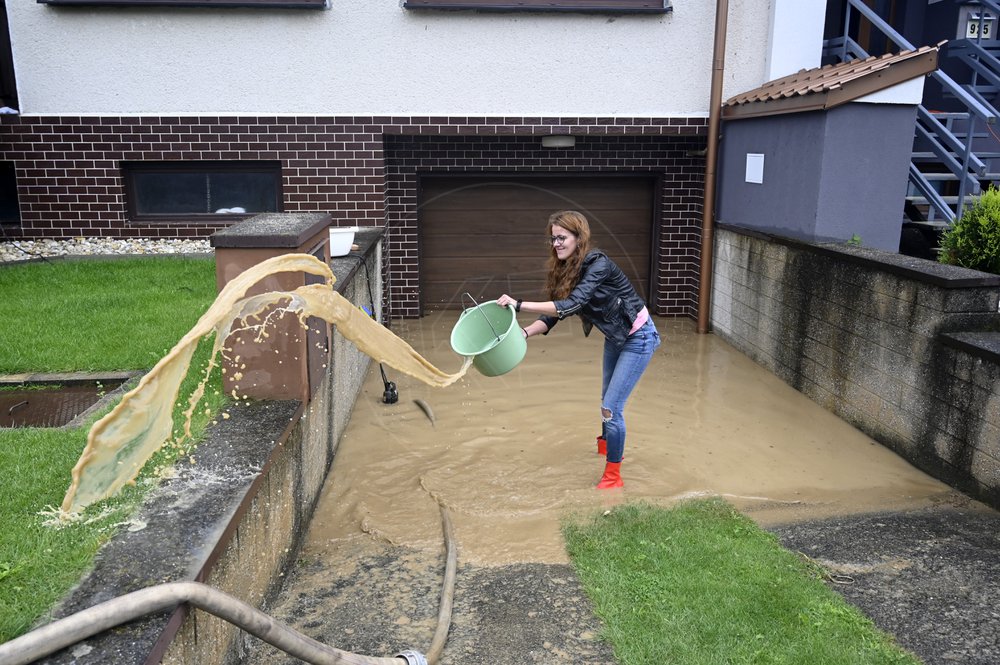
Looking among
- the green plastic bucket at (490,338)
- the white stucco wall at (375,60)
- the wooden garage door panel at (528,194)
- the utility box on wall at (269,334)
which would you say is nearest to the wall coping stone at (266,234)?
the utility box on wall at (269,334)

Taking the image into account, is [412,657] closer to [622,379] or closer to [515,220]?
[622,379]

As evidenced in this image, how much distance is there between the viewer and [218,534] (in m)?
3.41

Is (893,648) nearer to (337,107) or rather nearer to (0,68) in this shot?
(337,107)

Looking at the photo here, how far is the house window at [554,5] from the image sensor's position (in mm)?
9680

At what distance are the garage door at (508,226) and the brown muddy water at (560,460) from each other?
2.69 m

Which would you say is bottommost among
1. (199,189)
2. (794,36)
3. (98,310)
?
(98,310)

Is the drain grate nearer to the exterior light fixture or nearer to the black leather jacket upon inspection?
the black leather jacket

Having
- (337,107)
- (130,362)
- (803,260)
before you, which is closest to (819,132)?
(803,260)

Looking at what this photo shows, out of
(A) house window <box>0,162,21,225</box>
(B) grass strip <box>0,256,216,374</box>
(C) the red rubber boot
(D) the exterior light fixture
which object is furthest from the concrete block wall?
(A) house window <box>0,162,21,225</box>

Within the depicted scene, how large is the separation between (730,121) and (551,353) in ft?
11.5

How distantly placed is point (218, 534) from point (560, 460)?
3.62 meters

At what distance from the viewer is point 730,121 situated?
10234mm

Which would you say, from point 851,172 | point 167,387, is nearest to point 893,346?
point 851,172

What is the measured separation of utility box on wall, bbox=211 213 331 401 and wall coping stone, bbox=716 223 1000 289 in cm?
443
